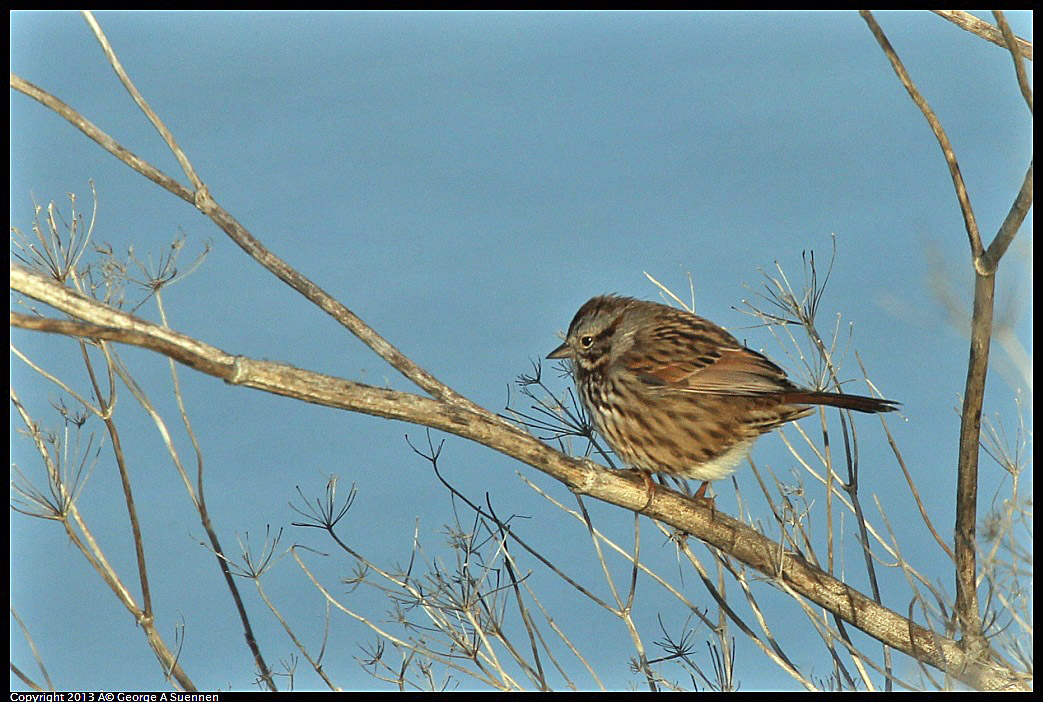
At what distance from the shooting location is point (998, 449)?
463 centimetres

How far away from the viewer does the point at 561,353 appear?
6.13 meters

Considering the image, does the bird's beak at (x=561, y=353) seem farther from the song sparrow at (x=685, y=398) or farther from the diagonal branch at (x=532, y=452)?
the diagonal branch at (x=532, y=452)

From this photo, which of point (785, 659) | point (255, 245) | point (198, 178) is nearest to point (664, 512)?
point (785, 659)

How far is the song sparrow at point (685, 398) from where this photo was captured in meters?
5.49

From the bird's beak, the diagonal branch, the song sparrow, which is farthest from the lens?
the bird's beak

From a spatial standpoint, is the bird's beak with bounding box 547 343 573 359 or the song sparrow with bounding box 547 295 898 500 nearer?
the song sparrow with bounding box 547 295 898 500

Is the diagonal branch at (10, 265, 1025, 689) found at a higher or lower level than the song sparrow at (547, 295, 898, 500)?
lower

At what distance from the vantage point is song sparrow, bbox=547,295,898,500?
5488mm

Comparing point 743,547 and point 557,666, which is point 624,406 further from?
point 557,666

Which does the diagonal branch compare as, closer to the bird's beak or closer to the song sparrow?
the song sparrow

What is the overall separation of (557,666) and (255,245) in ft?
7.51

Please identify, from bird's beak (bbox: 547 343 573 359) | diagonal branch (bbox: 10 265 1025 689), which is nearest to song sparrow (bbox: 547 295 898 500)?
bird's beak (bbox: 547 343 573 359)

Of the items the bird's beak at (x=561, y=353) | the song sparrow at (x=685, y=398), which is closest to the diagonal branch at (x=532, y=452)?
the song sparrow at (x=685, y=398)

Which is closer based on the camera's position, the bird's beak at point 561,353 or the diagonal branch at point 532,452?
the diagonal branch at point 532,452
